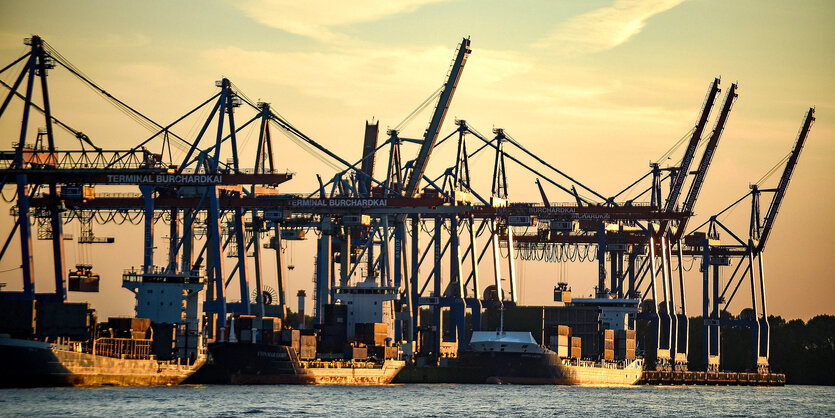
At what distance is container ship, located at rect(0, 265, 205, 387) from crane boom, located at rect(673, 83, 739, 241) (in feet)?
197

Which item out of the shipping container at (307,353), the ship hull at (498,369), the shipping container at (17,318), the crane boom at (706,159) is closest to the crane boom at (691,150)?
the crane boom at (706,159)

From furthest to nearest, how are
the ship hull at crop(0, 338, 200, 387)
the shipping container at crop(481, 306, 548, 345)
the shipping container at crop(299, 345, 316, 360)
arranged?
the shipping container at crop(481, 306, 548, 345)
the shipping container at crop(299, 345, 316, 360)
the ship hull at crop(0, 338, 200, 387)

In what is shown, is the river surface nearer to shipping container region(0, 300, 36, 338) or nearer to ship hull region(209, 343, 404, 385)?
ship hull region(209, 343, 404, 385)

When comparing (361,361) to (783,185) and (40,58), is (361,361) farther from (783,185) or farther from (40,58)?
(783,185)

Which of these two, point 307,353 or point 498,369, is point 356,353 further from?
point 498,369

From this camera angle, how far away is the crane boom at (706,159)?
133 metres

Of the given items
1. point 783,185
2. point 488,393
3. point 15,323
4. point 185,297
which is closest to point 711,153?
point 783,185

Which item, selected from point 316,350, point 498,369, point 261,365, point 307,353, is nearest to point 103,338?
point 261,365

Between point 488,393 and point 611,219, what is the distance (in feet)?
102

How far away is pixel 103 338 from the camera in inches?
3231

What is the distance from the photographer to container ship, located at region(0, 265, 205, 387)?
78.2 m

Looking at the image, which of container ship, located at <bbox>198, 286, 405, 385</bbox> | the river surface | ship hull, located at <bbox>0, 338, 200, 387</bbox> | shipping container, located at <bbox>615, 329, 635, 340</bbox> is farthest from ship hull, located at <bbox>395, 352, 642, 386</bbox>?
ship hull, located at <bbox>0, 338, 200, 387</bbox>

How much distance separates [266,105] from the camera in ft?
344

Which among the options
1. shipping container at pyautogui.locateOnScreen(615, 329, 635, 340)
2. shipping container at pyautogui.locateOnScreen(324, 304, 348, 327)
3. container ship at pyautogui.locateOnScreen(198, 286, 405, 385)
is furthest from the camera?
shipping container at pyautogui.locateOnScreen(615, 329, 635, 340)
